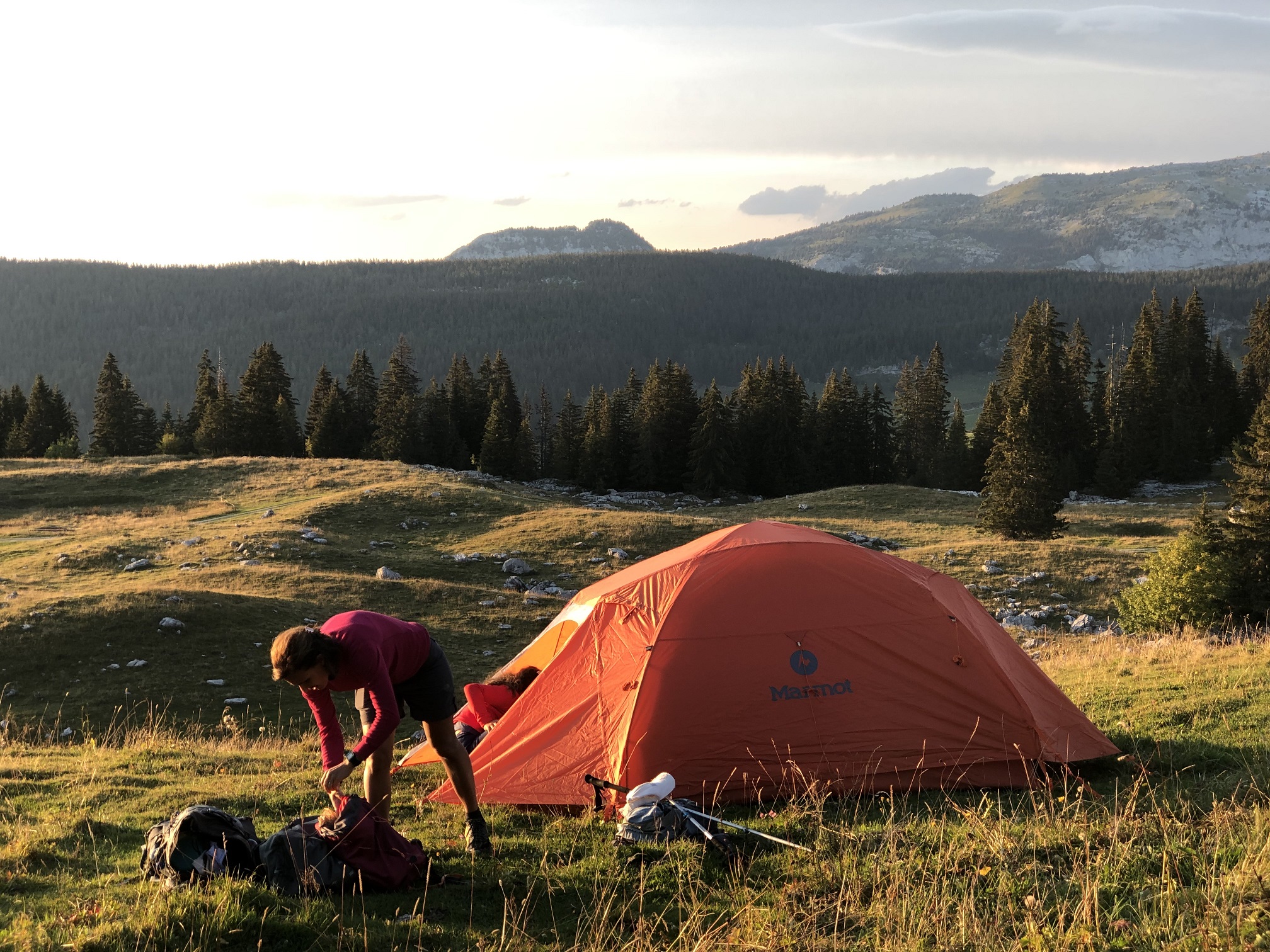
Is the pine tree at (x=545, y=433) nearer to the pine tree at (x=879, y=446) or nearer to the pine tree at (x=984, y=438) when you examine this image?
the pine tree at (x=879, y=446)

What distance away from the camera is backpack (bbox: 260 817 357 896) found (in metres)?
5.93

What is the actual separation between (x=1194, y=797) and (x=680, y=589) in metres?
4.73

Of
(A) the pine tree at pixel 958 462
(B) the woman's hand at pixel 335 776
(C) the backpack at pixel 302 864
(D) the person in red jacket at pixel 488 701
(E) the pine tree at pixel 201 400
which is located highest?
(E) the pine tree at pixel 201 400

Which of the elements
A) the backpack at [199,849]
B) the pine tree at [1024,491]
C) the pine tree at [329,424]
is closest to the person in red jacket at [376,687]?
the backpack at [199,849]

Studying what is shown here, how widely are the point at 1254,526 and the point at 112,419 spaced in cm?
7257

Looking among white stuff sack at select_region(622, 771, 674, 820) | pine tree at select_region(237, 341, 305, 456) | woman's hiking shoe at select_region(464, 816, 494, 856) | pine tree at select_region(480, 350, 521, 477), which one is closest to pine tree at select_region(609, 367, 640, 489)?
pine tree at select_region(480, 350, 521, 477)

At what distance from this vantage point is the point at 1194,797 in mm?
7242

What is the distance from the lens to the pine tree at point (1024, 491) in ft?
137

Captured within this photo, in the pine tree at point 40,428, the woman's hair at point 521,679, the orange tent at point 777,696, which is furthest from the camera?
the pine tree at point 40,428

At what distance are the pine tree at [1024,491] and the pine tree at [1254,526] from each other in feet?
34.3

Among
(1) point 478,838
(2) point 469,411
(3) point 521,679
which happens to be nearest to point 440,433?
(2) point 469,411

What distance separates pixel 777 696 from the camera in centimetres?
866

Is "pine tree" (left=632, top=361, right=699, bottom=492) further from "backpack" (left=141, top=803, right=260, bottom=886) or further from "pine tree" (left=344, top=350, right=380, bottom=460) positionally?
"backpack" (left=141, top=803, right=260, bottom=886)

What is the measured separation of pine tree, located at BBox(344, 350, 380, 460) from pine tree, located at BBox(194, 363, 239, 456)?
9175 mm
